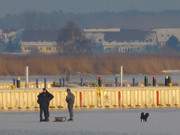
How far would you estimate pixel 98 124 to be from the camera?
127 feet

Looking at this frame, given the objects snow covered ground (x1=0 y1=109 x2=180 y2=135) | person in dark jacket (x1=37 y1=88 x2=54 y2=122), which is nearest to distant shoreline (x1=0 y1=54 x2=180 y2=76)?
snow covered ground (x1=0 y1=109 x2=180 y2=135)

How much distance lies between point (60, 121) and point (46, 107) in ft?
2.83

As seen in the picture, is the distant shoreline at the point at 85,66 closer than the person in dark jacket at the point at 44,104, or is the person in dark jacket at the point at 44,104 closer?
the person in dark jacket at the point at 44,104

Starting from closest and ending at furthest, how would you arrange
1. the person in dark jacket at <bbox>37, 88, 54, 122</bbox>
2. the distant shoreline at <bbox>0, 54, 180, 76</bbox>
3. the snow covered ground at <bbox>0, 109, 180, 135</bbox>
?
the snow covered ground at <bbox>0, 109, 180, 135</bbox>, the person in dark jacket at <bbox>37, 88, 54, 122</bbox>, the distant shoreline at <bbox>0, 54, 180, 76</bbox>

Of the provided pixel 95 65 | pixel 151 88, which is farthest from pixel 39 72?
pixel 151 88

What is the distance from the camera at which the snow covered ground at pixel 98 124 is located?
35.4 meters

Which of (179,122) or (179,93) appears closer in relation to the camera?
(179,122)

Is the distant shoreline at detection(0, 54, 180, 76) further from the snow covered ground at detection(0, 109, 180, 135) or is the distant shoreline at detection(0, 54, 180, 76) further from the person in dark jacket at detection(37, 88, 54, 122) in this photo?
the person in dark jacket at detection(37, 88, 54, 122)

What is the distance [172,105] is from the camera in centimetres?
4941

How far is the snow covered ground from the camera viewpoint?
3541 centimetres

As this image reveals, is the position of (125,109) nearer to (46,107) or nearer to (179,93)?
(179,93)

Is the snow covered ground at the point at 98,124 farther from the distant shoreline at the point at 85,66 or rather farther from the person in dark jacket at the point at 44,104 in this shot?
the distant shoreline at the point at 85,66

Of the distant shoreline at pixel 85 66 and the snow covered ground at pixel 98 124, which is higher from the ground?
the distant shoreline at pixel 85 66

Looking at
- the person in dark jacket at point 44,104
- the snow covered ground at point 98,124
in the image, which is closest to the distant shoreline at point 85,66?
the snow covered ground at point 98,124
